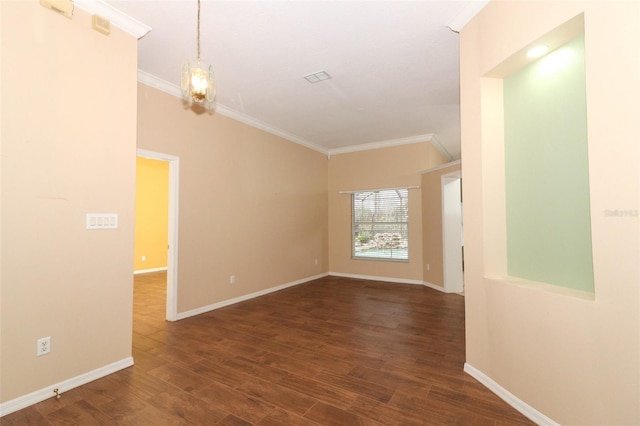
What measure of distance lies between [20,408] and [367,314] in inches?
132

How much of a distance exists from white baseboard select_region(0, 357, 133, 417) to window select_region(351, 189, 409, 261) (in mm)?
4903

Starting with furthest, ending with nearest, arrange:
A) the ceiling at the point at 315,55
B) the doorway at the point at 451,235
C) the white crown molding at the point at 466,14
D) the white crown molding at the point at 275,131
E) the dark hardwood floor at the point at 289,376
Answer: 1. the doorway at the point at 451,235
2. the white crown molding at the point at 275,131
3. the ceiling at the point at 315,55
4. the white crown molding at the point at 466,14
5. the dark hardwood floor at the point at 289,376

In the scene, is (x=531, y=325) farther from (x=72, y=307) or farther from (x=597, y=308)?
(x=72, y=307)

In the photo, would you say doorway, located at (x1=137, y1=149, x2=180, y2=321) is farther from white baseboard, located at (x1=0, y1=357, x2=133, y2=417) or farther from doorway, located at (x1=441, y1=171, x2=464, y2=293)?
doorway, located at (x1=441, y1=171, x2=464, y2=293)

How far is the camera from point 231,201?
4.52 metres

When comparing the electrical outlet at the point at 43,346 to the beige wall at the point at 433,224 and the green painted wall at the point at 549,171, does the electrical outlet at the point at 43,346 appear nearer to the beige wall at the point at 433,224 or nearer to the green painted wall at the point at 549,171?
the green painted wall at the point at 549,171

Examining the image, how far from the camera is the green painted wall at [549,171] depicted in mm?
1778

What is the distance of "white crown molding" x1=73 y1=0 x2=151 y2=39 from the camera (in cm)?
228

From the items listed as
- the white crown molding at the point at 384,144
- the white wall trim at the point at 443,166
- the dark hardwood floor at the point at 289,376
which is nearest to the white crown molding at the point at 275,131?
the white crown molding at the point at 384,144

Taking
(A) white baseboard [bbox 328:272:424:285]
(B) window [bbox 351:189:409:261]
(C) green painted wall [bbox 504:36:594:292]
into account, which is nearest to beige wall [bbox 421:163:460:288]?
(A) white baseboard [bbox 328:272:424:285]

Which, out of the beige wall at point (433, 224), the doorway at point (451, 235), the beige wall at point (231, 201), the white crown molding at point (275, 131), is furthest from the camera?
the beige wall at point (433, 224)

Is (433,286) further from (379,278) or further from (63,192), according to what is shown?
(63,192)

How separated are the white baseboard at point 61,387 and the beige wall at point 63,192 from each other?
4 centimetres

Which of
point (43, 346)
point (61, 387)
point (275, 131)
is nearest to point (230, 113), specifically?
point (275, 131)
